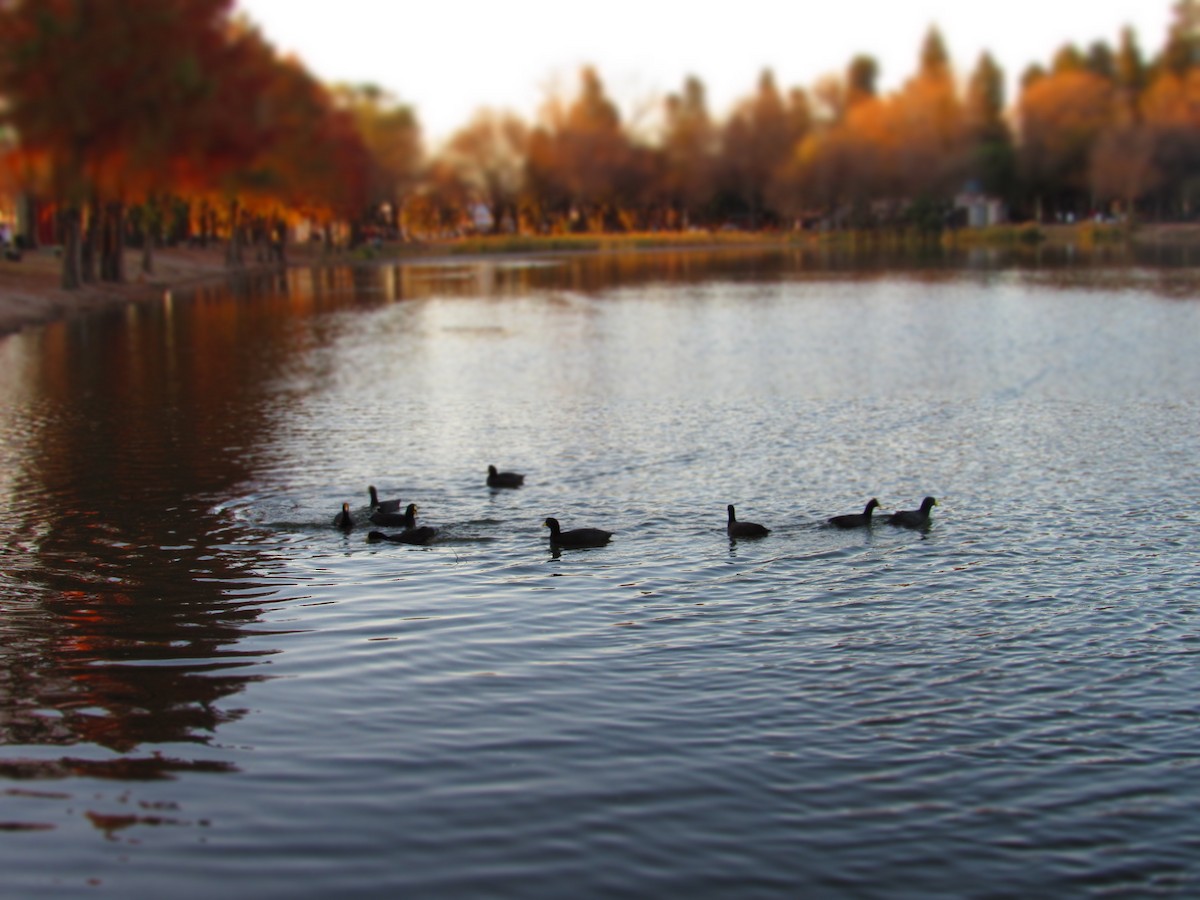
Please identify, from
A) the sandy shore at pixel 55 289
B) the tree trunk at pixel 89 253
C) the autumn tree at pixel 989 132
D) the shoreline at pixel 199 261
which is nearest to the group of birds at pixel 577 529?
the shoreline at pixel 199 261

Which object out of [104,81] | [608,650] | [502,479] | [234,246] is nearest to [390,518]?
[502,479]

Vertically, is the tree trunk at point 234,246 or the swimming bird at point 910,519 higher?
the tree trunk at point 234,246

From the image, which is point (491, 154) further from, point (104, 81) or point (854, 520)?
point (854, 520)

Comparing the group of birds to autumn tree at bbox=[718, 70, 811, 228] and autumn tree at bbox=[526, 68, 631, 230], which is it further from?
autumn tree at bbox=[526, 68, 631, 230]

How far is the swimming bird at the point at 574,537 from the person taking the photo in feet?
58.0

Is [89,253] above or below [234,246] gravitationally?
below

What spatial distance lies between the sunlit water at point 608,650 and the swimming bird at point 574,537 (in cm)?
23

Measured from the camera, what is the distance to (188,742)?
444 inches

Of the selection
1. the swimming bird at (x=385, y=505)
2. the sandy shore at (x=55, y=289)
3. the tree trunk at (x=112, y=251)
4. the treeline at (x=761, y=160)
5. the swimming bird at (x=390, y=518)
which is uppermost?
the treeline at (x=761, y=160)

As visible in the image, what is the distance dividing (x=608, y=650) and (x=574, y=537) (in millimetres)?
4185

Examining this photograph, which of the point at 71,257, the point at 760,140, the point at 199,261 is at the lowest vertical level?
the point at 71,257

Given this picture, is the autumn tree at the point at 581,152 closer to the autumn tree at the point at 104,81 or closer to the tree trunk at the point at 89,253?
the tree trunk at the point at 89,253

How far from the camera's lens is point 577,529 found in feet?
58.7

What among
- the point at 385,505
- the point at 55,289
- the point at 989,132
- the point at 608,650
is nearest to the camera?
the point at 608,650
